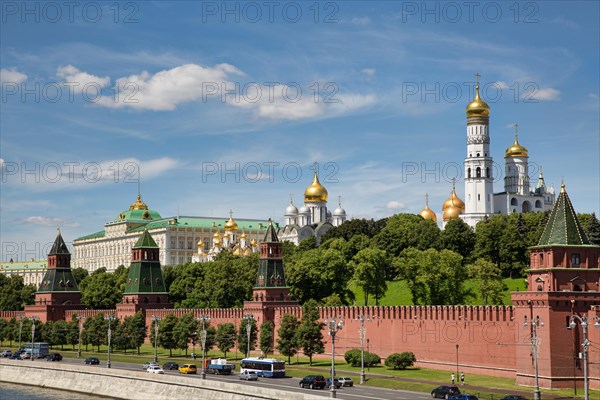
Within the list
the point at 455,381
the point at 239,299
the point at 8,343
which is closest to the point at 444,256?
the point at 239,299

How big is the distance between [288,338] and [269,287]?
14624 millimetres

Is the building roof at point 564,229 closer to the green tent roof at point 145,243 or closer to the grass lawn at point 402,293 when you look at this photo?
the grass lawn at point 402,293

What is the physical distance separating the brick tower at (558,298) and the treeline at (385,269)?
130 feet

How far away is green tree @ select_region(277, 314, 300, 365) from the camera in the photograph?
92438mm

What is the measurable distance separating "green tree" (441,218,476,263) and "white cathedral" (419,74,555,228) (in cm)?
2319

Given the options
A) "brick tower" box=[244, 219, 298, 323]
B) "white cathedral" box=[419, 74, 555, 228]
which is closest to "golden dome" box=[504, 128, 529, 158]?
"white cathedral" box=[419, 74, 555, 228]

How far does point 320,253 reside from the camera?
130625mm

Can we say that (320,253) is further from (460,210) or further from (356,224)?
(460,210)

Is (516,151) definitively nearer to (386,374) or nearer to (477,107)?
(477,107)

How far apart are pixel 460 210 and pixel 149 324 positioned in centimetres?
7310

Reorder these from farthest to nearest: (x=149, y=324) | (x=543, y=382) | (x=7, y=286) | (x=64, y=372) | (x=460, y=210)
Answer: (x=460, y=210)
(x=7, y=286)
(x=149, y=324)
(x=64, y=372)
(x=543, y=382)

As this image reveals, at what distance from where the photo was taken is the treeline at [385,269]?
118 m

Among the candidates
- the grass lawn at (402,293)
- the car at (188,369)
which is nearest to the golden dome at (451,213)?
the grass lawn at (402,293)

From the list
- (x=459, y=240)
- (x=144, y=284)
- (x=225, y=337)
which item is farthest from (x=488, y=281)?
(x=144, y=284)
